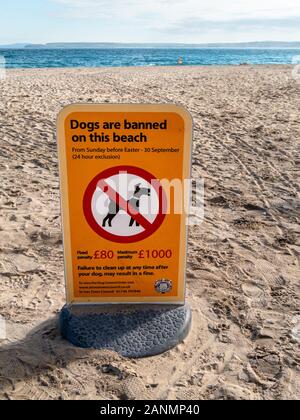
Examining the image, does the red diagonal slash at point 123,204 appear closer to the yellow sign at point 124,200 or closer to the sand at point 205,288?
the yellow sign at point 124,200

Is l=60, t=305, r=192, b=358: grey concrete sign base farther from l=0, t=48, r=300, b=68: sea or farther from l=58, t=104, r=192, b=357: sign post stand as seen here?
l=0, t=48, r=300, b=68: sea

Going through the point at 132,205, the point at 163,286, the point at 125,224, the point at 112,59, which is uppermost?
the point at 112,59

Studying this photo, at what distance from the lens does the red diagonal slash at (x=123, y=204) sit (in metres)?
2.67

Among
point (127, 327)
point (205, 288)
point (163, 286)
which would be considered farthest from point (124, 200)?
point (205, 288)

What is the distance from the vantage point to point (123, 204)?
8.89 ft

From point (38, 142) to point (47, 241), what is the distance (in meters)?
3.55

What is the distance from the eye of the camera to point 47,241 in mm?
4129

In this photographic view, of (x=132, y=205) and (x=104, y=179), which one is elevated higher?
(x=104, y=179)

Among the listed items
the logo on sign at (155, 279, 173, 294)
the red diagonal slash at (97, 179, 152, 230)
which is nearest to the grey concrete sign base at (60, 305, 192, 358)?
the logo on sign at (155, 279, 173, 294)

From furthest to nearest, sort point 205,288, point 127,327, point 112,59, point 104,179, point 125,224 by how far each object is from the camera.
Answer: point 112,59 < point 205,288 < point 127,327 < point 125,224 < point 104,179

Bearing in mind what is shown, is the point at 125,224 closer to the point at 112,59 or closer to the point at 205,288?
the point at 205,288

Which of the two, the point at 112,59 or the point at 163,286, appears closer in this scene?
the point at 163,286

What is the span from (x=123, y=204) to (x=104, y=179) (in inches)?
7.5

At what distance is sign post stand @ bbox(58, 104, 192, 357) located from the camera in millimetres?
2521
